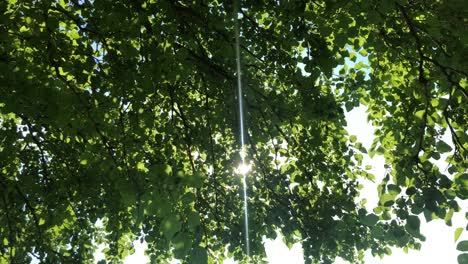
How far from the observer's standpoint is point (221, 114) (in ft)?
15.5

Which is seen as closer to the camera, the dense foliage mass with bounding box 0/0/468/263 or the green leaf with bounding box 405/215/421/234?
the green leaf with bounding box 405/215/421/234

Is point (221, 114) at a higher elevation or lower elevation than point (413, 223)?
higher

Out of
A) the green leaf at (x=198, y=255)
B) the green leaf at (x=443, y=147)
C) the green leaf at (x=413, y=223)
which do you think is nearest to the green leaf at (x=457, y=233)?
the green leaf at (x=413, y=223)

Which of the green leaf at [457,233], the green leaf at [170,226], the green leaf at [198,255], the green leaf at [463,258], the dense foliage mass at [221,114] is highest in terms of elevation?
the dense foliage mass at [221,114]

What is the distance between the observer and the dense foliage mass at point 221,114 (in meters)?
2.62

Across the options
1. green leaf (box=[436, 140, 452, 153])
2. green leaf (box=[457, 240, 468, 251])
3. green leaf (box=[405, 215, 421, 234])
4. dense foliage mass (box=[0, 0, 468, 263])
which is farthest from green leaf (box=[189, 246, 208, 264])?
green leaf (box=[436, 140, 452, 153])

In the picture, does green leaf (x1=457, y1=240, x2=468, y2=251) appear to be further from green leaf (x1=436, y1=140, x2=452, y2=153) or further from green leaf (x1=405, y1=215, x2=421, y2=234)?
green leaf (x1=436, y1=140, x2=452, y2=153)

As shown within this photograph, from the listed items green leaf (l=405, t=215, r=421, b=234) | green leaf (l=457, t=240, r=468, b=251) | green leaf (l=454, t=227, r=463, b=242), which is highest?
green leaf (l=405, t=215, r=421, b=234)

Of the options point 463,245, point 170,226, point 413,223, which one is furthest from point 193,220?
point 413,223

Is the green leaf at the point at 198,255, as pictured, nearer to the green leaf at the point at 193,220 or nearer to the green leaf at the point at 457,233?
the green leaf at the point at 193,220

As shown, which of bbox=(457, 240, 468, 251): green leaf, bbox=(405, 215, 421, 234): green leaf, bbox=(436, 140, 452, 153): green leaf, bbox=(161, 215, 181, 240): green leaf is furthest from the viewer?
bbox=(436, 140, 452, 153): green leaf

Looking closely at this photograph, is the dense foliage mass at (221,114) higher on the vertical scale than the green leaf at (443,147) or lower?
higher

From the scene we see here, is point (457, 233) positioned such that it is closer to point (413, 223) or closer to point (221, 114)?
point (413, 223)

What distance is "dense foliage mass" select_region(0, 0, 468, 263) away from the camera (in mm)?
2623
